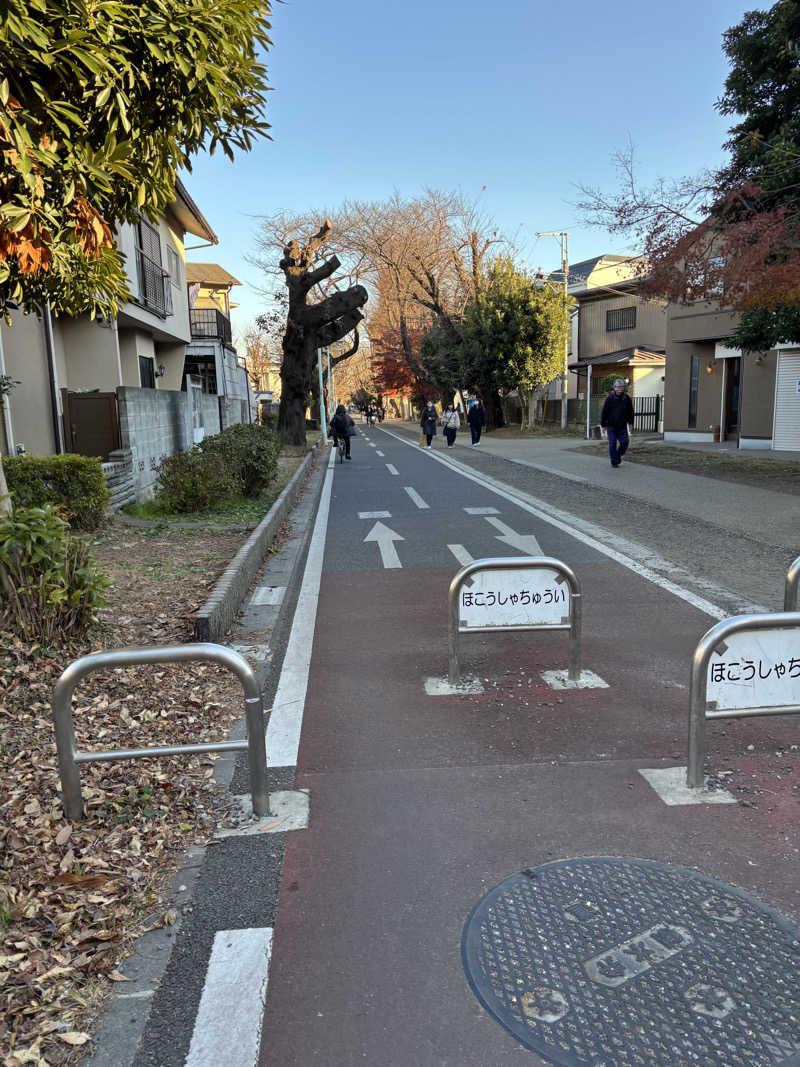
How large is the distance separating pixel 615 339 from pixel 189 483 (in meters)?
36.2

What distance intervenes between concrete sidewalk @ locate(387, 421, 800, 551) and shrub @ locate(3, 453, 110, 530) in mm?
7862

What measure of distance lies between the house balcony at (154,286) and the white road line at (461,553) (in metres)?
11.7

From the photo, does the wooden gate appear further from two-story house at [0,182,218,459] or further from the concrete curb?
the concrete curb

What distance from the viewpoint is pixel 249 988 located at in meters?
2.51

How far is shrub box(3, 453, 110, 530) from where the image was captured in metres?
9.29

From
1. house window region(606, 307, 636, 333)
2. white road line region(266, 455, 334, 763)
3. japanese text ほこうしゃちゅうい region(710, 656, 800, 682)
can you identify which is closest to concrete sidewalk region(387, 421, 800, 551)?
white road line region(266, 455, 334, 763)

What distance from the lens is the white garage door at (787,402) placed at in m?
22.0

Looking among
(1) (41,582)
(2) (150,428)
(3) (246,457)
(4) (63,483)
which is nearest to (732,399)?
(3) (246,457)

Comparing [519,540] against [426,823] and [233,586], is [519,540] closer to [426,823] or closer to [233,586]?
[233,586]

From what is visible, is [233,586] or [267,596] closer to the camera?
[233,586]

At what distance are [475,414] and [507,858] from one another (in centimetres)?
2538

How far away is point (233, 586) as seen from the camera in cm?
675

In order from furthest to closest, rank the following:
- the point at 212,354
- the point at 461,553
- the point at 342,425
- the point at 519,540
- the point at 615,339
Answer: the point at 615,339, the point at 212,354, the point at 342,425, the point at 519,540, the point at 461,553

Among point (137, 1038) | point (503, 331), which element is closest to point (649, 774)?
point (137, 1038)
